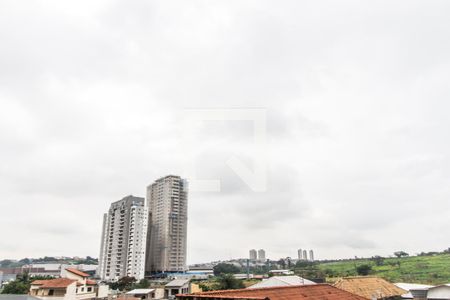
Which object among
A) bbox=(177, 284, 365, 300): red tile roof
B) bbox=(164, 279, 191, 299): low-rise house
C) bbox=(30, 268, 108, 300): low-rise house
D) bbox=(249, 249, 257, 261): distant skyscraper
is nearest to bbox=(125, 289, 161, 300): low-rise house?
bbox=(164, 279, 191, 299): low-rise house

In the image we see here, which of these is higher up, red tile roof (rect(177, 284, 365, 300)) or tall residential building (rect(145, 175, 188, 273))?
tall residential building (rect(145, 175, 188, 273))

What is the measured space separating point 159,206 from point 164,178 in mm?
6730

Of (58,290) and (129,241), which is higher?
(129,241)

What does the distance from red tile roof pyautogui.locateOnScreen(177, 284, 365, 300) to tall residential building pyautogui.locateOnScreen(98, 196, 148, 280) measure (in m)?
53.7

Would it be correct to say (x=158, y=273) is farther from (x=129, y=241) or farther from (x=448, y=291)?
(x=448, y=291)

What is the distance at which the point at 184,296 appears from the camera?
15.1 meters

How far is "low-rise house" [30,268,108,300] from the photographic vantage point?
3053 cm

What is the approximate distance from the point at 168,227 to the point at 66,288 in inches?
1876

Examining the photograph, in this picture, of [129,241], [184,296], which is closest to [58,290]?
[184,296]

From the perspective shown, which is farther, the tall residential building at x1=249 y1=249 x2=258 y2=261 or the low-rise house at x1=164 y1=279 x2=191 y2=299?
the tall residential building at x1=249 y1=249 x2=258 y2=261

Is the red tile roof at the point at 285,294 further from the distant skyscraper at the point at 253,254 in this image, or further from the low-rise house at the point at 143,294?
the distant skyscraper at the point at 253,254

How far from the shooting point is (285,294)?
18359 mm

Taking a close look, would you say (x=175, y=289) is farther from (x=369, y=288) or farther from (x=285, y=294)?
(x=285, y=294)

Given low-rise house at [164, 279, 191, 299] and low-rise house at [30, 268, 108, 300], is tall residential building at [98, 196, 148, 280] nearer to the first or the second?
low-rise house at [164, 279, 191, 299]
